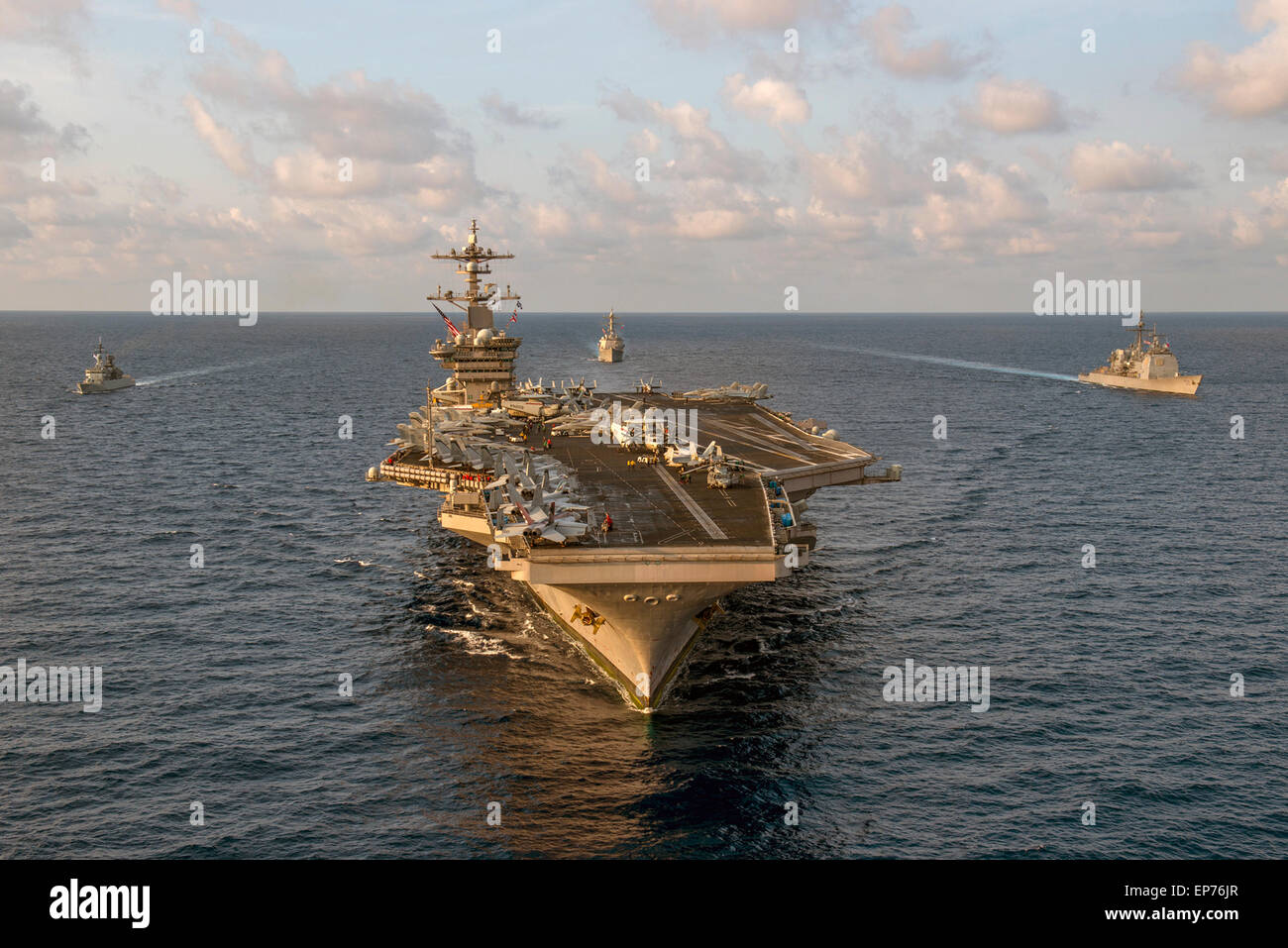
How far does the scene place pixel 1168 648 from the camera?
38969 mm

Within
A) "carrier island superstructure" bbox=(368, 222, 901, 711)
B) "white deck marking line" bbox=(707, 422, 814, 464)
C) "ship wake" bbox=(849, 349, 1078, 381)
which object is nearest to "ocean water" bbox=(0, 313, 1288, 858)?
"carrier island superstructure" bbox=(368, 222, 901, 711)

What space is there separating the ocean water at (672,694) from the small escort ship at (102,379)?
175ft

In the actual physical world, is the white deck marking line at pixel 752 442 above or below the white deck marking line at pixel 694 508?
above

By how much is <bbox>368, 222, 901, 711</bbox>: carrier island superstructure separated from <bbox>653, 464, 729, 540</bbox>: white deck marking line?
75mm

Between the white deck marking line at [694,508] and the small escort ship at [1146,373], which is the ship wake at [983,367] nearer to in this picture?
the small escort ship at [1146,373]

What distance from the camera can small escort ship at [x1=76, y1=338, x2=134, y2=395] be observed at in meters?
118

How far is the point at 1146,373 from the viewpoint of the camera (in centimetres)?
12450

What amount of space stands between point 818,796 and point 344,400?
3984 inches

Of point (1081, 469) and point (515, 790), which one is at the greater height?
point (1081, 469)

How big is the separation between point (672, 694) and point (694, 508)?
7336 millimetres

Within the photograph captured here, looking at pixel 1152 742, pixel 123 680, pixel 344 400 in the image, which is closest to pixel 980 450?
pixel 1152 742

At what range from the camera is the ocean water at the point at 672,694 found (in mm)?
27141

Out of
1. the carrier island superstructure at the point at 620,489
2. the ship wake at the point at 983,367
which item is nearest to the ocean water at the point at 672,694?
the carrier island superstructure at the point at 620,489
